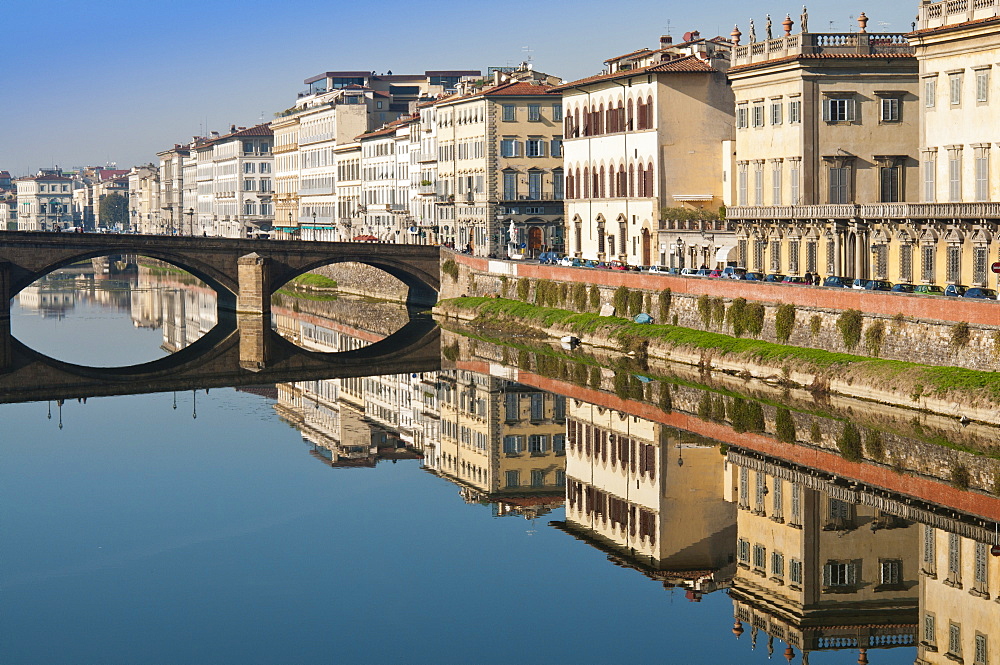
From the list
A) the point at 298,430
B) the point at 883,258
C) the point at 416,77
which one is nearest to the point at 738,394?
the point at 883,258

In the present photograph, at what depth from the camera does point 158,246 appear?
3605 inches

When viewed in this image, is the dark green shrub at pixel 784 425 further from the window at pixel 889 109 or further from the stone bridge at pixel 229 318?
the stone bridge at pixel 229 318

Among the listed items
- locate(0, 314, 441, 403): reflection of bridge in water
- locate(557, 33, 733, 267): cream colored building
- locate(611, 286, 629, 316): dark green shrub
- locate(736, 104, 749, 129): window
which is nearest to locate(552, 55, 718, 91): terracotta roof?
locate(557, 33, 733, 267): cream colored building

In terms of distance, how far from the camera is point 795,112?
63.6 meters

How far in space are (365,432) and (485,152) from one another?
49918mm

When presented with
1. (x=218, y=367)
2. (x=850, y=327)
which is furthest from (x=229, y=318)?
(x=850, y=327)

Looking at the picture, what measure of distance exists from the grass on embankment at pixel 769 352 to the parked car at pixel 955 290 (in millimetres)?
Result: 3154

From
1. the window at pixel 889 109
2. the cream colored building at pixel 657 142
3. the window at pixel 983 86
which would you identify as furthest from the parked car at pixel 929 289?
the cream colored building at pixel 657 142

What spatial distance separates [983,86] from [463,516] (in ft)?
86.1

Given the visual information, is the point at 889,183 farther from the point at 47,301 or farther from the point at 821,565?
the point at 47,301

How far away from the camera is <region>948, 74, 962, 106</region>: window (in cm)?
5584

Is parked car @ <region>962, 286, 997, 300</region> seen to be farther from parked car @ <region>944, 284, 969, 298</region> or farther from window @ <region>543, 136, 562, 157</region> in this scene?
window @ <region>543, 136, 562, 157</region>

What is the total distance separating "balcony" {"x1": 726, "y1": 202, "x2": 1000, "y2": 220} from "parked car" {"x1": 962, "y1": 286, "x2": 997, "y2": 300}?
374 centimetres

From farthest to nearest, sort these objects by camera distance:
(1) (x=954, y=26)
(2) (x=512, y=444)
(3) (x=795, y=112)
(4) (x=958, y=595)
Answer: (3) (x=795, y=112) < (1) (x=954, y=26) < (2) (x=512, y=444) < (4) (x=958, y=595)
